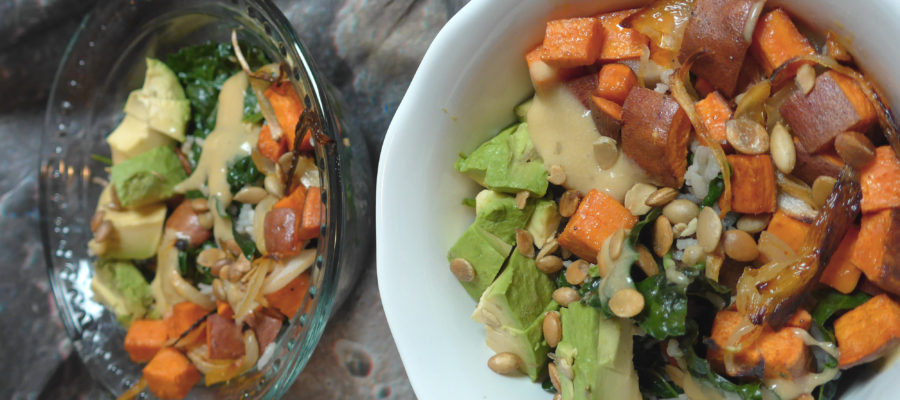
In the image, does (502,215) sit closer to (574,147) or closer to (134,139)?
(574,147)

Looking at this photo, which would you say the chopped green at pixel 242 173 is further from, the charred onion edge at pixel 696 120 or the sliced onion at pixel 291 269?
the charred onion edge at pixel 696 120

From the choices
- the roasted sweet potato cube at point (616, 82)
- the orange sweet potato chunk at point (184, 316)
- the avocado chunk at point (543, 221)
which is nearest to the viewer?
the roasted sweet potato cube at point (616, 82)

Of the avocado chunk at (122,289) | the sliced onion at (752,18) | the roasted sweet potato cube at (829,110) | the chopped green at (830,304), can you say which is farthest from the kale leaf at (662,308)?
the avocado chunk at (122,289)

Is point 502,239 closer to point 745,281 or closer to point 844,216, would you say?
point 745,281

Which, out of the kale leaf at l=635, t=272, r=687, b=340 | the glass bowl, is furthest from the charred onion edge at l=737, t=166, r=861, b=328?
the glass bowl

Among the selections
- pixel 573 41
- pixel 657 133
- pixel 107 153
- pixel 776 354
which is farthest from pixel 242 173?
pixel 776 354

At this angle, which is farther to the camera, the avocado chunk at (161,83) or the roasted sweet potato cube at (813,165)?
the avocado chunk at (161,83)

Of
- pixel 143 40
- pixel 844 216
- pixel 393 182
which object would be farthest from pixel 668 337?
pixel 143 40
